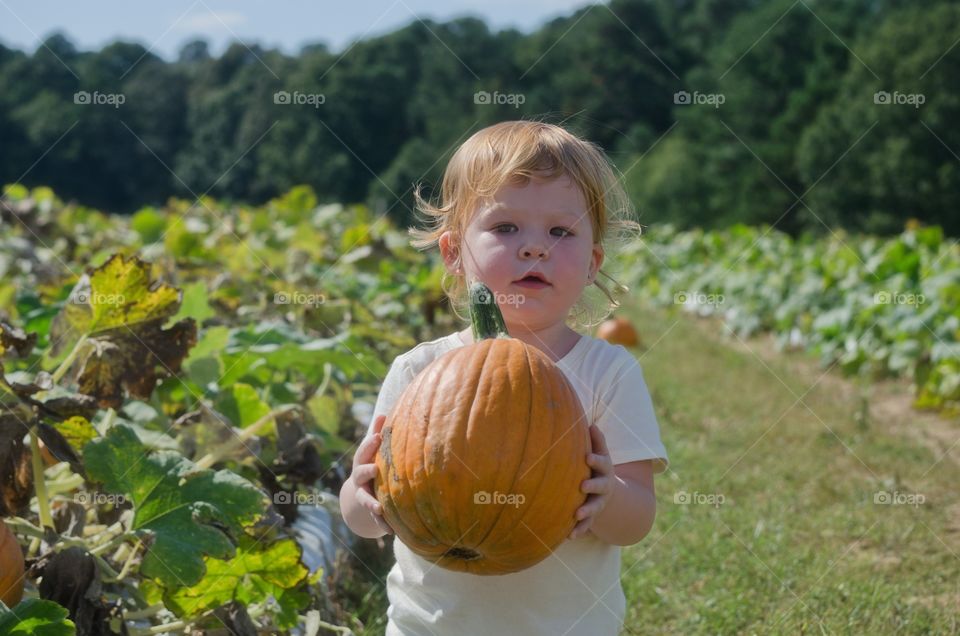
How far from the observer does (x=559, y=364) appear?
1.93m

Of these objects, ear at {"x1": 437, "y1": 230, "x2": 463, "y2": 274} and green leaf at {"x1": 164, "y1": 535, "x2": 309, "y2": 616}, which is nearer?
green leaf at {"x1": 164, "y1": 535, "x2": 309, "y2": 616}

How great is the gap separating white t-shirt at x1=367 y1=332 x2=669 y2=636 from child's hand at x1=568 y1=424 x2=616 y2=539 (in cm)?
18

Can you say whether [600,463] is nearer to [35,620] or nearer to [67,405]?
[35,620]

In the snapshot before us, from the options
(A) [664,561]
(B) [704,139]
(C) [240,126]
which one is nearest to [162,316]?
(A) [664,561]

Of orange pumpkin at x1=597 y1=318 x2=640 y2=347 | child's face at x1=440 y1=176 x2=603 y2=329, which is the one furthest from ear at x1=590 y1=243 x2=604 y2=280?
orange pumpkin at x1=597 y1=318 x2=640 y2=347

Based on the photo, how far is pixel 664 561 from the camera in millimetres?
3447

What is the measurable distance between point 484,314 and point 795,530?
2453mm

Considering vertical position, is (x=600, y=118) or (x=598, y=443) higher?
(x=598, y=443)

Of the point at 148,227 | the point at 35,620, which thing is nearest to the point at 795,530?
the point at 35,620

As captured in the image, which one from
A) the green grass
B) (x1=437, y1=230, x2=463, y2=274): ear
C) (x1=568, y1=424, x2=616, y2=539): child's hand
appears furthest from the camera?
the green grass

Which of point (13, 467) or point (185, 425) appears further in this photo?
point (185, 425)

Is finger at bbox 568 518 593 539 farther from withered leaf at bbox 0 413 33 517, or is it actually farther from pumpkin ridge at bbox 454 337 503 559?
withered leaf at bbox 0 413 33 517

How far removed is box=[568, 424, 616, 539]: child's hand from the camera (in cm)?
161

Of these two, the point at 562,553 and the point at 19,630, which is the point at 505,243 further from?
the point at 19,630
